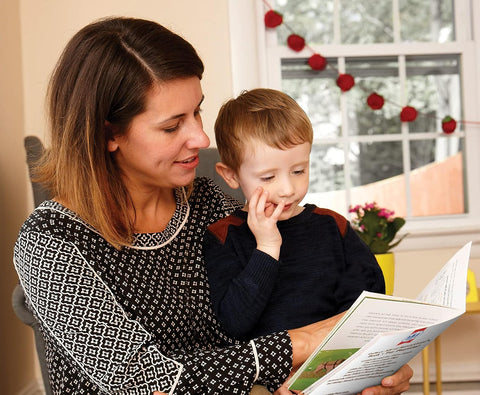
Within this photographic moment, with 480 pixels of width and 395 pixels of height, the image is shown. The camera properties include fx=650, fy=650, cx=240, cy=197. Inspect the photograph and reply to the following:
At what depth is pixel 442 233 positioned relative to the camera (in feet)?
10.4

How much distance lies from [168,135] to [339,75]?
6.42 ft

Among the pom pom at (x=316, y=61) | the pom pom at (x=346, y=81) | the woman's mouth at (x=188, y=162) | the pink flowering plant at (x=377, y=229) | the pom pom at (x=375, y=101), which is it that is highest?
the pom pom at (x=316, y=61)

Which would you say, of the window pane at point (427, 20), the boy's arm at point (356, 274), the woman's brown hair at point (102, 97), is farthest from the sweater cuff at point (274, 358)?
the window pane at point (427, 20)

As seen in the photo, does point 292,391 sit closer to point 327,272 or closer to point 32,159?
point 327,272

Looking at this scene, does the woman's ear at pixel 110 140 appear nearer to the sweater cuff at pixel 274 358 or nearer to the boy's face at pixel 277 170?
the boy's face at pixel 277 170

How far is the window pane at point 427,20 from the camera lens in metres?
3.27

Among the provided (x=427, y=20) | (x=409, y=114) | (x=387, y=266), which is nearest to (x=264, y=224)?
(x=387, y=266)

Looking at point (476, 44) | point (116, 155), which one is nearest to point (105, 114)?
point (116, 155)

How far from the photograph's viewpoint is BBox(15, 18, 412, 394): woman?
4.06 ft

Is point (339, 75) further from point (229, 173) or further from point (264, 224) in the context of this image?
point (264, 224)

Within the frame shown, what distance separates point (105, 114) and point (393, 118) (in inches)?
85.5

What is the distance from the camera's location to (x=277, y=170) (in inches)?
55.7

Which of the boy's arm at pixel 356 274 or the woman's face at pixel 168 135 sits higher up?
the woman's face at pixel 168 135

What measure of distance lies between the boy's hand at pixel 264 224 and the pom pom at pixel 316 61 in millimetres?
1874
